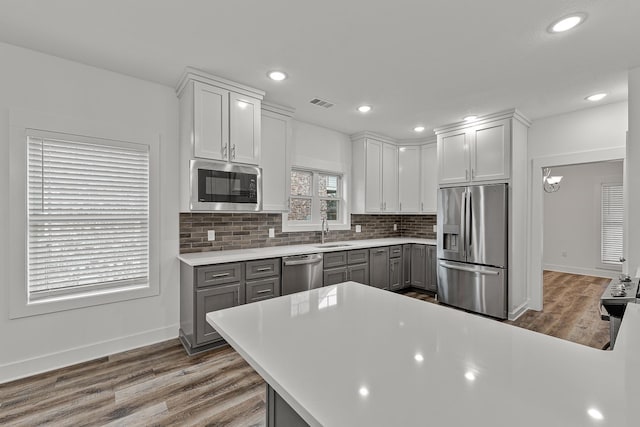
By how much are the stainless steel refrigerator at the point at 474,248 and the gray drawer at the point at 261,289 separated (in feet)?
7.95

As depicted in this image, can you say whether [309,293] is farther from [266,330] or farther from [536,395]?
[536,395]

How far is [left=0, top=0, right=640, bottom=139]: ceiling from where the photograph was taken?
1895 millimetres

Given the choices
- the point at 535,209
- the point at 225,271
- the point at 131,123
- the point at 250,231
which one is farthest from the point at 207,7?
the point at 535,209

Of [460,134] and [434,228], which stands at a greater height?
[460,134]

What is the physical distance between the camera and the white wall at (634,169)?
2604mm

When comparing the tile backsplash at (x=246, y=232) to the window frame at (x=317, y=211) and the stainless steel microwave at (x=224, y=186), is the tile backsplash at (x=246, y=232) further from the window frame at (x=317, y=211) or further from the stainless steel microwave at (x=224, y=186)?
the stainless steel microwave at (x=224, y=186)

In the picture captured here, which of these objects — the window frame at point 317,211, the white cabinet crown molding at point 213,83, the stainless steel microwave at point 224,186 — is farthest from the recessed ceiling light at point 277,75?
the window frame at point 317,211

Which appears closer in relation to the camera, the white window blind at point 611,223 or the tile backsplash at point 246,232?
the tile backsplash at point 246,232

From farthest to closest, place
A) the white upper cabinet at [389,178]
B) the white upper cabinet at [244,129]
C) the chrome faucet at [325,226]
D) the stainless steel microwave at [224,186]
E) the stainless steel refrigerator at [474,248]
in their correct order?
the white upper cabinet at [389,178] → the chrome faucet at [325,226] → the stainless steel refrigerator at [474,248] → the white upper cabinet at [244,129] → the stainless steel microwave at [224,186]

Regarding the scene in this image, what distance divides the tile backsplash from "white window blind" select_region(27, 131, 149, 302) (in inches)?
16.6

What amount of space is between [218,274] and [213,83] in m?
1.79

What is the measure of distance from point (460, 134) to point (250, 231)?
310 centimetres

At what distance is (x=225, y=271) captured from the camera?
2.87m

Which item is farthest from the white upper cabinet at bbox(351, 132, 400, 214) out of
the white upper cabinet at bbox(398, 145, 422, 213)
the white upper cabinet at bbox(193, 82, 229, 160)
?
the white upper cabinet at bbox(193, 82, 229, 160)
